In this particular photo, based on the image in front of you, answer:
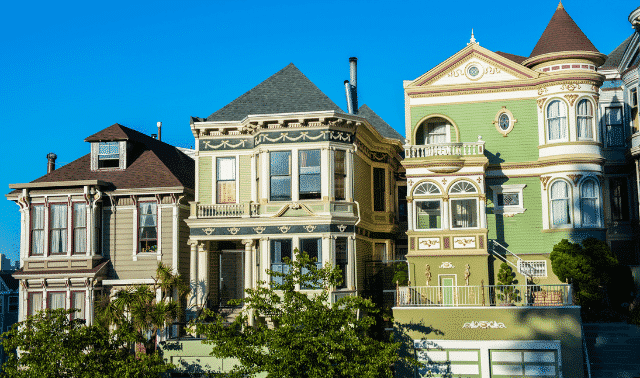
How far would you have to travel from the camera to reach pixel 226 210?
95.2ft

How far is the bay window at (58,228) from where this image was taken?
3027 centimetres

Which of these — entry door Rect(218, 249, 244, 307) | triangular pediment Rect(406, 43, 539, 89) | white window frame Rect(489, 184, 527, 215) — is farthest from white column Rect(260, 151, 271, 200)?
white window frame Rect(489, 184, 527, 215)

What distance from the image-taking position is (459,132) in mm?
29734

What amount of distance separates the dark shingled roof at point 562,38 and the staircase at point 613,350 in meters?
11.3

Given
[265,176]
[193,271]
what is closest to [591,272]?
[265,176]

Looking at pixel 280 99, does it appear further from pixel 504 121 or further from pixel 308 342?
pixel 308 342

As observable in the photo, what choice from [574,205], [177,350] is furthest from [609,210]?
[177,350]

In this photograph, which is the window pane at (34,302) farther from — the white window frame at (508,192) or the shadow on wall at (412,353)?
the white window frame at (508,192)

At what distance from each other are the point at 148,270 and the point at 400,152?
48.2 ft

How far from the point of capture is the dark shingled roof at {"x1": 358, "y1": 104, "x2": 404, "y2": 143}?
122ft

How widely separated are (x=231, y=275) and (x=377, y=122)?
40.3 ft

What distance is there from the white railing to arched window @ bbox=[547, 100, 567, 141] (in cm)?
318

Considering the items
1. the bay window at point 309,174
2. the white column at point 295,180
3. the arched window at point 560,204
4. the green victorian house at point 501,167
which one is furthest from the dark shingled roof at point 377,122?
the arched window at point 560,204

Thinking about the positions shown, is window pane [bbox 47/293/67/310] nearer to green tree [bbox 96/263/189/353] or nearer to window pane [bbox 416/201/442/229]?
green tree [bbox 96/263/189/353]
